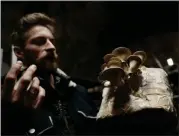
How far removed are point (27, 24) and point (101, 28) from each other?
389mm

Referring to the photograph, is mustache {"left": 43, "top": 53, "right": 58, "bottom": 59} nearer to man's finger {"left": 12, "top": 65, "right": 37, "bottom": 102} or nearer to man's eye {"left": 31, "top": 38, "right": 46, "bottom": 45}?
man's eye {"left": 31, "top": 38, "right": 46, "bottom": 45}

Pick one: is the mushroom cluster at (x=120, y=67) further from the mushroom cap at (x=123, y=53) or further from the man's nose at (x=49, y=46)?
the man's nose at (x=49, y=46)

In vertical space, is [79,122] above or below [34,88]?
below

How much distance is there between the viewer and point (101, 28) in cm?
175

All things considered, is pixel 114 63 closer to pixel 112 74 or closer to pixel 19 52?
pixel 112 74

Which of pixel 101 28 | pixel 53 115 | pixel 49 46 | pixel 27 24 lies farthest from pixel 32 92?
pixel 101 28

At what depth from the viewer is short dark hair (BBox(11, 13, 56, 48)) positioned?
1.56 meters

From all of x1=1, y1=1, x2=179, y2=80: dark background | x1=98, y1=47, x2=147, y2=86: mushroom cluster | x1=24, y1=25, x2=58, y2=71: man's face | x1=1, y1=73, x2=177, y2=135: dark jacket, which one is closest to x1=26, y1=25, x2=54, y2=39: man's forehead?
x1=24, y1=25, x2=58, y2=71: man's face

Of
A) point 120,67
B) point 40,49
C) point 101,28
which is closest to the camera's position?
point 120,67

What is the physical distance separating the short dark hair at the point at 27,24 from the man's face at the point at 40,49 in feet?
0.09

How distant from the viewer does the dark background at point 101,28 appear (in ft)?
5.42

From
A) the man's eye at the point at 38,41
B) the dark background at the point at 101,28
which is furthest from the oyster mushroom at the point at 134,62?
the man's eye at the point at 38,41

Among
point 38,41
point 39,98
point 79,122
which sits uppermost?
point 38,41

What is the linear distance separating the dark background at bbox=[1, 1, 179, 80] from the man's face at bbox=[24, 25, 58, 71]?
0.11 meters
